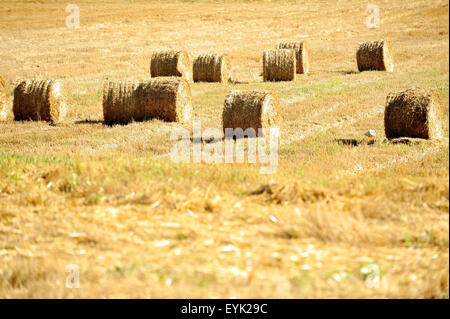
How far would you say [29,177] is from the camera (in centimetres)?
733

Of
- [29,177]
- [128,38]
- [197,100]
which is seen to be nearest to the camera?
[29,177]

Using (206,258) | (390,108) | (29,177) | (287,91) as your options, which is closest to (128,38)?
(287,91)

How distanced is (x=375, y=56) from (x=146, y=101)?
14.7 m

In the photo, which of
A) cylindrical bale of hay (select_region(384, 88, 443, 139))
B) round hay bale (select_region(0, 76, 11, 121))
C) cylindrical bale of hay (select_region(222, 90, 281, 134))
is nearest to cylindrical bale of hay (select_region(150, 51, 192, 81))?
round hay bale (select_region(0, 76, 11, 121))

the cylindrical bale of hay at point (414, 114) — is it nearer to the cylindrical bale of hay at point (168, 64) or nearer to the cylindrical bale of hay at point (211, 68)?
the cylindrical bale of hay at point (211, 68)

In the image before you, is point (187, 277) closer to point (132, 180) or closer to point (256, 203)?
point (256, 203)

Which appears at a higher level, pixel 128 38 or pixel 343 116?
pixel 128 38

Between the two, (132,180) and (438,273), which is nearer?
(438,273)

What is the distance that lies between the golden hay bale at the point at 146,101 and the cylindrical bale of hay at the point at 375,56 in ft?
44.8

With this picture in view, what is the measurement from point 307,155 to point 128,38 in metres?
31.5

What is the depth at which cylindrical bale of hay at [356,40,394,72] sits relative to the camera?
91.3 ft

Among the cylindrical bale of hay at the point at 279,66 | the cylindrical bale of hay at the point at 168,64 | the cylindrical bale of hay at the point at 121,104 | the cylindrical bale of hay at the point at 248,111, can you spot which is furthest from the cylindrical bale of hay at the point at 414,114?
the cylindrical bale of hay at the point at 168,64

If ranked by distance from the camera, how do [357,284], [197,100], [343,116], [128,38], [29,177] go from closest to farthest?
[357,284]
[29,177]
[343,116]
[197,100]
[128,38]

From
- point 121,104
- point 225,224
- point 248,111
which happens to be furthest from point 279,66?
point 225,224
